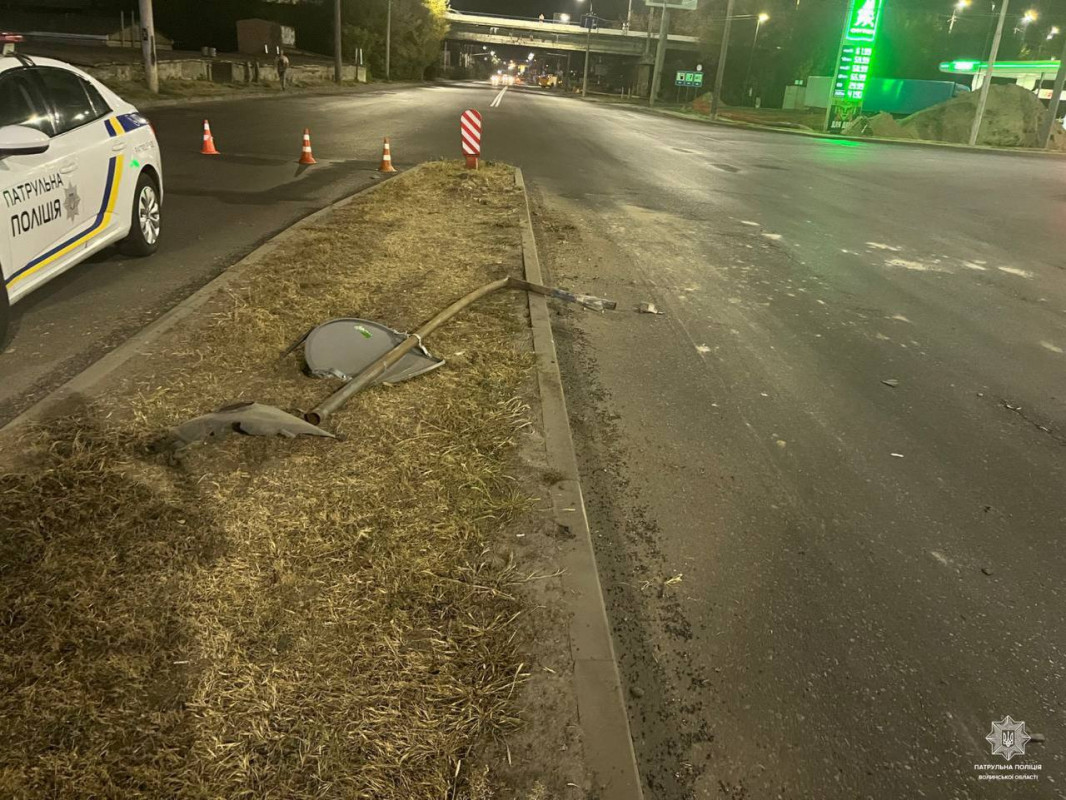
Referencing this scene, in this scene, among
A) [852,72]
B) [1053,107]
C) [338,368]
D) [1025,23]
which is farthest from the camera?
[1025,23]

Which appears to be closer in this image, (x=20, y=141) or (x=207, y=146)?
(x=20, y=141)

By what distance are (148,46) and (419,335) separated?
2527 cm

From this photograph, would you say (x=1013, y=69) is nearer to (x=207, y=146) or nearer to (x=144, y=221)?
(x=207, y=146)

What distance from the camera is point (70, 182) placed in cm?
550

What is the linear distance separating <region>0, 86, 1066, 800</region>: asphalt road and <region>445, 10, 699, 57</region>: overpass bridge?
9358cm

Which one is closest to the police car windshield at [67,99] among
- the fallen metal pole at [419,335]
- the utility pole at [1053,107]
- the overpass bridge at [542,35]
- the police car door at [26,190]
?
the police car door at [26,190]

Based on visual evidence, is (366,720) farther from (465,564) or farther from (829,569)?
(829,569)

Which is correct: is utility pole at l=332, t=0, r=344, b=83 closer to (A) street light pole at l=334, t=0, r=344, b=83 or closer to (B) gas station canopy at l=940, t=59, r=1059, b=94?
(A) street light pole at l=334, t=0, r=344, b=83

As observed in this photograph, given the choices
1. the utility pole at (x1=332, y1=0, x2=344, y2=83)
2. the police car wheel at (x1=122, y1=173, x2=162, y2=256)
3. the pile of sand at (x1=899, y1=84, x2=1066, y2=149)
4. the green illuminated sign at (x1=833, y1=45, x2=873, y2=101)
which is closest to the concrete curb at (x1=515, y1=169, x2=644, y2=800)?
the police car wheel at (x1=122, y1=173, x2=162, y2=256)

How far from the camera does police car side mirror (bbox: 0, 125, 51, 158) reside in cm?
436

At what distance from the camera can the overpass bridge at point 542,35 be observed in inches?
3679

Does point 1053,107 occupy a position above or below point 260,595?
above

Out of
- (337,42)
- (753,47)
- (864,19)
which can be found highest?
(753,47)

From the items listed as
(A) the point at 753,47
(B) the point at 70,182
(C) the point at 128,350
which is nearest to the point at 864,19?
(A) the point at 753,47
